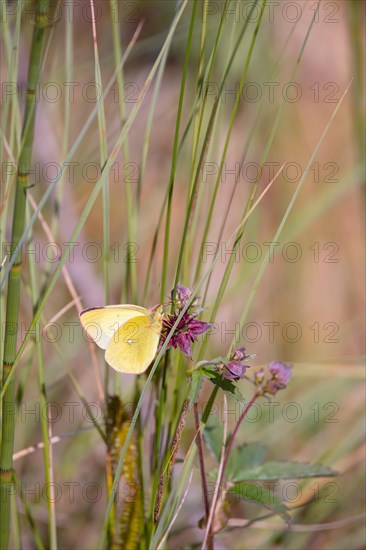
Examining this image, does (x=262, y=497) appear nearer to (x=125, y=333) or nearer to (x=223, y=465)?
(x=223, y=465)

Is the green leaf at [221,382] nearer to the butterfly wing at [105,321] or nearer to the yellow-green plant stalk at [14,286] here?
the butterfly wing at [105,321]

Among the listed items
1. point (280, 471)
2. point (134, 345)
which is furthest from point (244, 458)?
point (134, 345)

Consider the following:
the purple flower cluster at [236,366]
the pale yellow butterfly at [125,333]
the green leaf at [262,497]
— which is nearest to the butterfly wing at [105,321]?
the pale yellow butterfly at [125,333]

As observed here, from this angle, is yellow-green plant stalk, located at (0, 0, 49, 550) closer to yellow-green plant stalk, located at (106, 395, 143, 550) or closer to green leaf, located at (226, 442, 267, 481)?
yellow-green plant stalk, located at (106, 395, 143, 550)

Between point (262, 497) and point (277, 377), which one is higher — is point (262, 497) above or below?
below

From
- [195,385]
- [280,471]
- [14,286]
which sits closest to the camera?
[195,385]

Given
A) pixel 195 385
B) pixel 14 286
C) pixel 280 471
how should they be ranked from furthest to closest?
pixel 280 471 < pixel 14 286 < pixel 195 385
